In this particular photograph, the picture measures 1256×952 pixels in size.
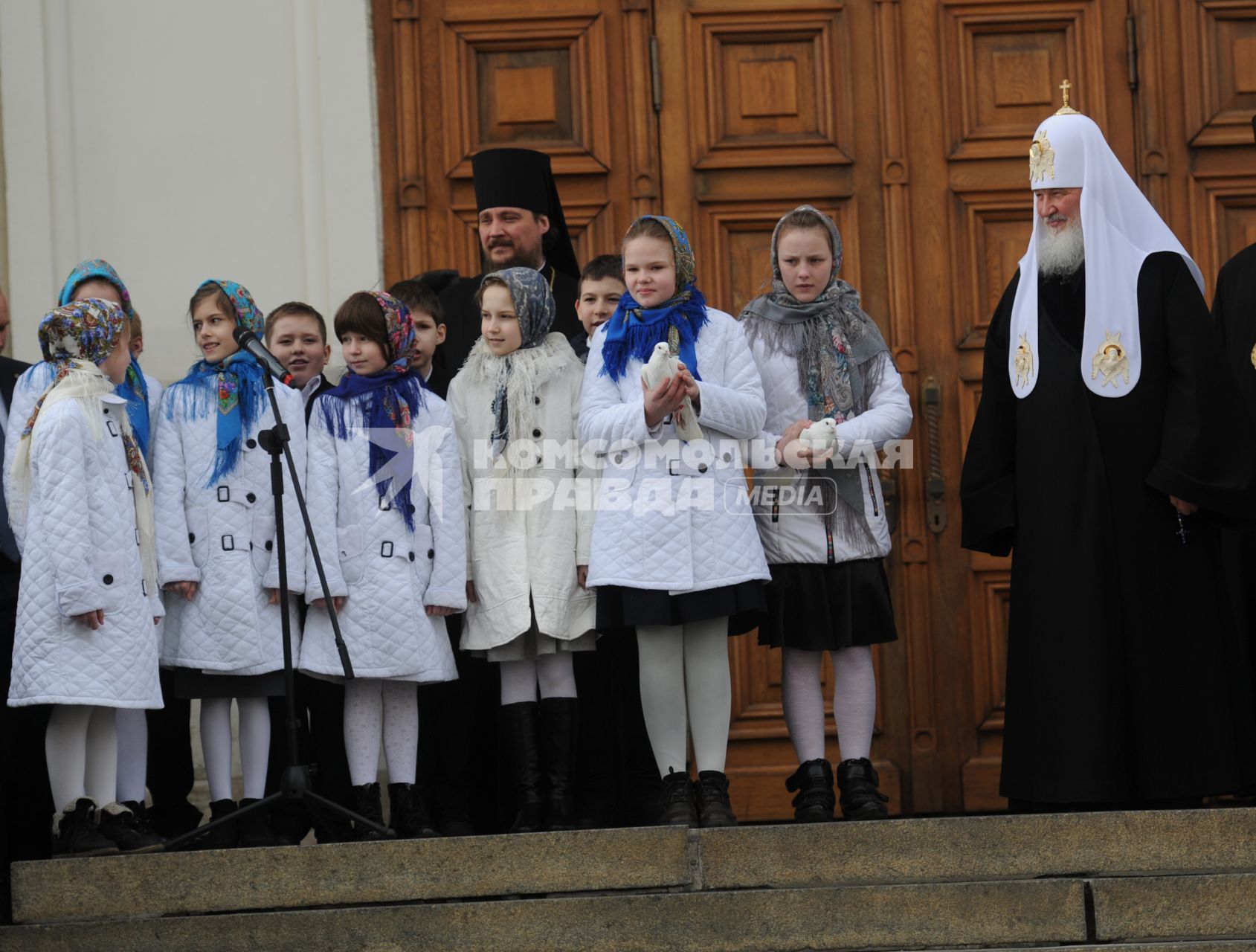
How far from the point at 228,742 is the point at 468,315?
1.85 meters

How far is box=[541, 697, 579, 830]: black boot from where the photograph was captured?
581cm

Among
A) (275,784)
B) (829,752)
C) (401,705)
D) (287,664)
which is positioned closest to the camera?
→ (287,664)

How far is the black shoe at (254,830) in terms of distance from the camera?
5.76 m

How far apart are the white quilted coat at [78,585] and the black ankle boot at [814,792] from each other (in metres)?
1.92

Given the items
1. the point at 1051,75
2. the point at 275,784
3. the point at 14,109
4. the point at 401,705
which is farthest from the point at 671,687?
the point at 14,109

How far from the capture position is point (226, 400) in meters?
5.91

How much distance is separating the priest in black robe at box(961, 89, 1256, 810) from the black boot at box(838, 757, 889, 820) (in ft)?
1.31

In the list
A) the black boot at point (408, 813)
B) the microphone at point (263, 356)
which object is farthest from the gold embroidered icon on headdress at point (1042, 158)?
the black boot at point (408, 813)

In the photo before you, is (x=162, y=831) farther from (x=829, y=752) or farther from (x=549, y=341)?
(x=829, y=752)

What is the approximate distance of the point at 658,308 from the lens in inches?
229

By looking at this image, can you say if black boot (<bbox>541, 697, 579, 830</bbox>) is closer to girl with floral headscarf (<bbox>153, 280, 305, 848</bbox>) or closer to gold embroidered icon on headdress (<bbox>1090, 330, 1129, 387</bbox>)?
girl with floral headscarf (<bbox>153, 280, 305, 848</bbox>)

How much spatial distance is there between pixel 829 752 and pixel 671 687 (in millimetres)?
1956

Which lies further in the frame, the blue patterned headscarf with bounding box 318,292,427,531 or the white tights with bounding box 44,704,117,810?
the blue patterned headscarf with bounding box 318,292,427,531

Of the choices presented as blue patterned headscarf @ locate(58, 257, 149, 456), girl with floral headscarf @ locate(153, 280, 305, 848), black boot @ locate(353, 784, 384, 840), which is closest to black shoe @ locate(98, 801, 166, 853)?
girl with floral headscarf @ locate(153, 280, 305, 848)
